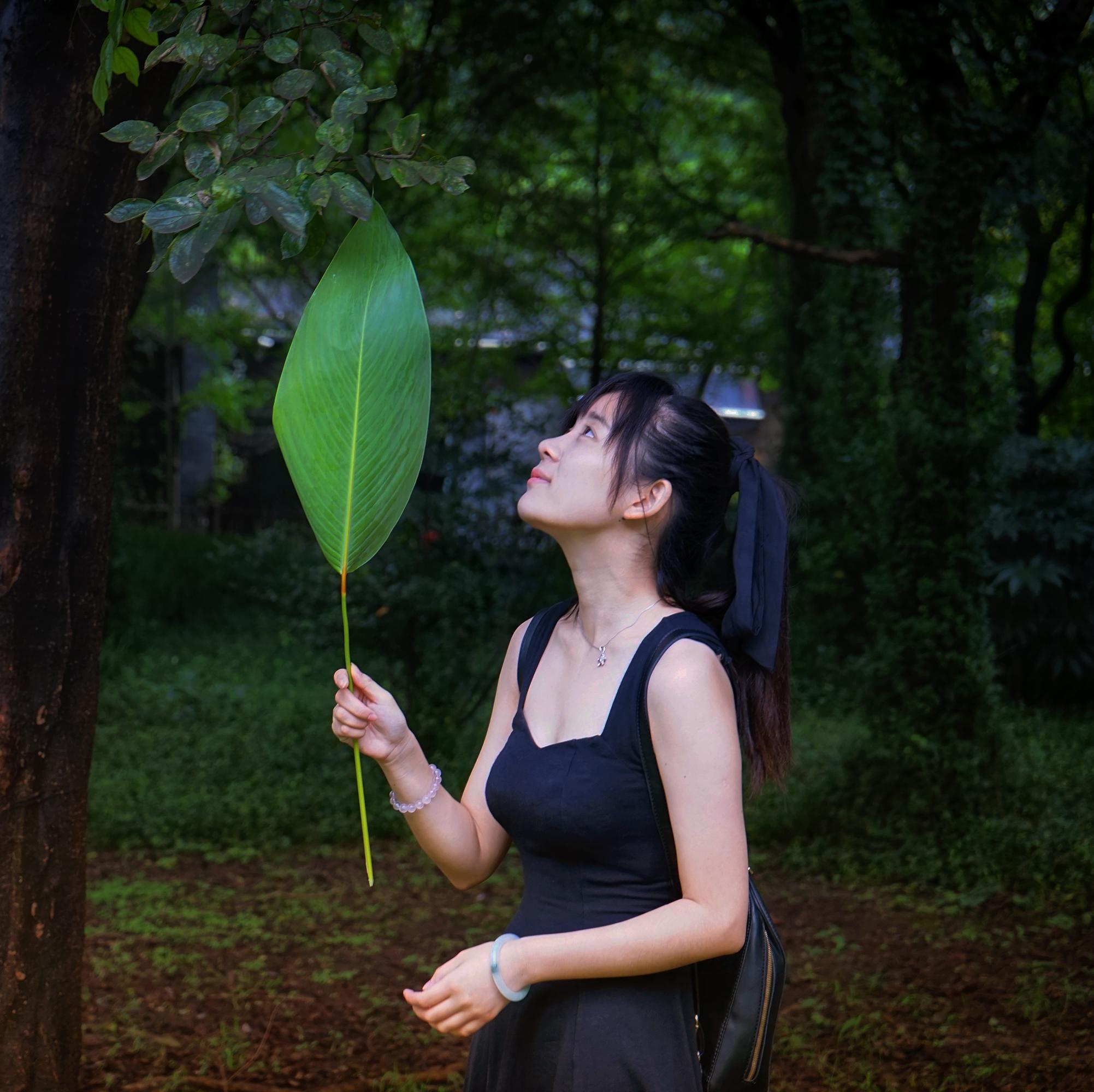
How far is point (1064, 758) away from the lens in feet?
24.4

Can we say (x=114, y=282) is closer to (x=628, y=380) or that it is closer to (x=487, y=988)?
(x=628, y=380)

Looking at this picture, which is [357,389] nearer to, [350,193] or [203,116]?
[350,193]

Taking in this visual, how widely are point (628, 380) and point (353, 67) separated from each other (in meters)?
0.67

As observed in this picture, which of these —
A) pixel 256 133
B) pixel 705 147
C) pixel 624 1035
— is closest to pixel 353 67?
pixel 256 133

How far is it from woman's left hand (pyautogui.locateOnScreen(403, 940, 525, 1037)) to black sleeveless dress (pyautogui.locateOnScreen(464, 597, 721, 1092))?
0.19 meters

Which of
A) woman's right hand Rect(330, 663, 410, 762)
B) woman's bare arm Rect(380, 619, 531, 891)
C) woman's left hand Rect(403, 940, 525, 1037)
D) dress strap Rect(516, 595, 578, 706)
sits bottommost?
woman's left hand Rect(403, 940, 525, 1037)

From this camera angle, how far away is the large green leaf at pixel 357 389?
1.82 m

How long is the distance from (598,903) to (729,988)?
0.23 m

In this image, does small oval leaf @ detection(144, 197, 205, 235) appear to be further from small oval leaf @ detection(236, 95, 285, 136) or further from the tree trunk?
the tree trunk

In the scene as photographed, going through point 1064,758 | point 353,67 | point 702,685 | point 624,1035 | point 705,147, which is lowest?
point 1064,758

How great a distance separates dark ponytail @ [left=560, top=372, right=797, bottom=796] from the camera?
1.93 m

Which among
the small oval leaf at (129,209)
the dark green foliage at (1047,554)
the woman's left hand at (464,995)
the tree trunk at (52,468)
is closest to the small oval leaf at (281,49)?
the small oval leaf at (129,209)

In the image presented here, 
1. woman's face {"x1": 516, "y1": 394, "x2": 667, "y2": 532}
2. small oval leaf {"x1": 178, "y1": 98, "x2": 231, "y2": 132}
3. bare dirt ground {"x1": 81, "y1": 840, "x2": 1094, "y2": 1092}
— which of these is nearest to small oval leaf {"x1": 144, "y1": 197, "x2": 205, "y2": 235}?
small oval leaf {"x1": 178, "y1": 98, "x2": 231, "y2": 132}

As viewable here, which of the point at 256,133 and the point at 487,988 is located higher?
the point at 256,133
